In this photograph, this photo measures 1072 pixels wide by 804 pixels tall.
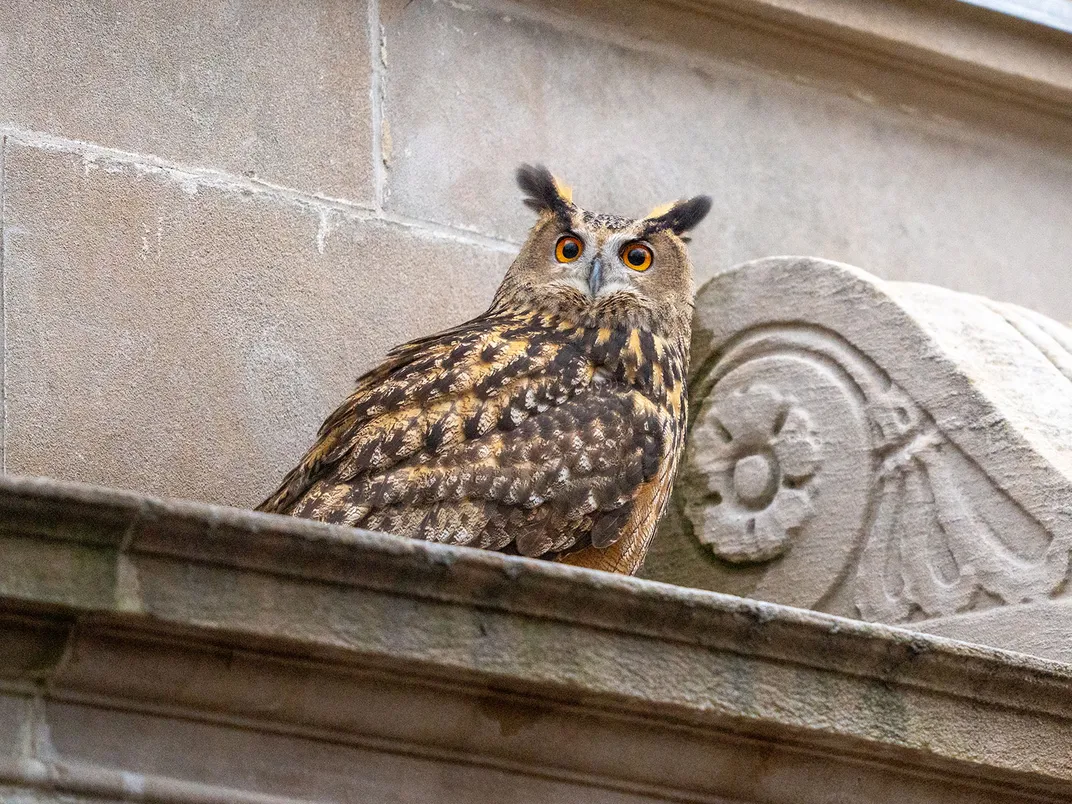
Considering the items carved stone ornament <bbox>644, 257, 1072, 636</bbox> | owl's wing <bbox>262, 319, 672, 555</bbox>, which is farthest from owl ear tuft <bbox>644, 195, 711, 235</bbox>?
owl's wing <bbox>262, 319, 672, 555</bbox>

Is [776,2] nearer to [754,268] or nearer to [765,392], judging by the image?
[754,268]

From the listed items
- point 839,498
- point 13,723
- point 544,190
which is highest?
point 544,190

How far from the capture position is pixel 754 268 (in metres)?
4.14

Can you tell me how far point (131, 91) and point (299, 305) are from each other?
0.55 meters

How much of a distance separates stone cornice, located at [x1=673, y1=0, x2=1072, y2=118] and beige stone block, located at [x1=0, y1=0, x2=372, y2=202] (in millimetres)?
893

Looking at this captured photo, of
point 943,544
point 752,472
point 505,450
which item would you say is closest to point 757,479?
point 752,472

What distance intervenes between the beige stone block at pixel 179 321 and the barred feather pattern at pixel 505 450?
259 mm

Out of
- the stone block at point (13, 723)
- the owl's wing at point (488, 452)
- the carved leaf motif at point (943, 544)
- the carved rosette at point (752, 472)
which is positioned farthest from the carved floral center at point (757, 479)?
the stone block at point (13, 723)

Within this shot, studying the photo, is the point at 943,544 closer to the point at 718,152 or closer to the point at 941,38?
the point at 718,152

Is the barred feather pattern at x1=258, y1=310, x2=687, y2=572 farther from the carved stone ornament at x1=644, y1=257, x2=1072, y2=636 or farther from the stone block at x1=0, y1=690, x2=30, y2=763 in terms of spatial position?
the stone block at x1=0, y1=690, x2=30, y2=763

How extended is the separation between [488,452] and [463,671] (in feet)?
2.95

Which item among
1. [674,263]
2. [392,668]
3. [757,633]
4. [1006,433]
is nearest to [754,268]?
[674,263]

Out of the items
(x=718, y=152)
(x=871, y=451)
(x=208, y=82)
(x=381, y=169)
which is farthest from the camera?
(x=718, y=152)

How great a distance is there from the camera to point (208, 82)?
13.3 feet
